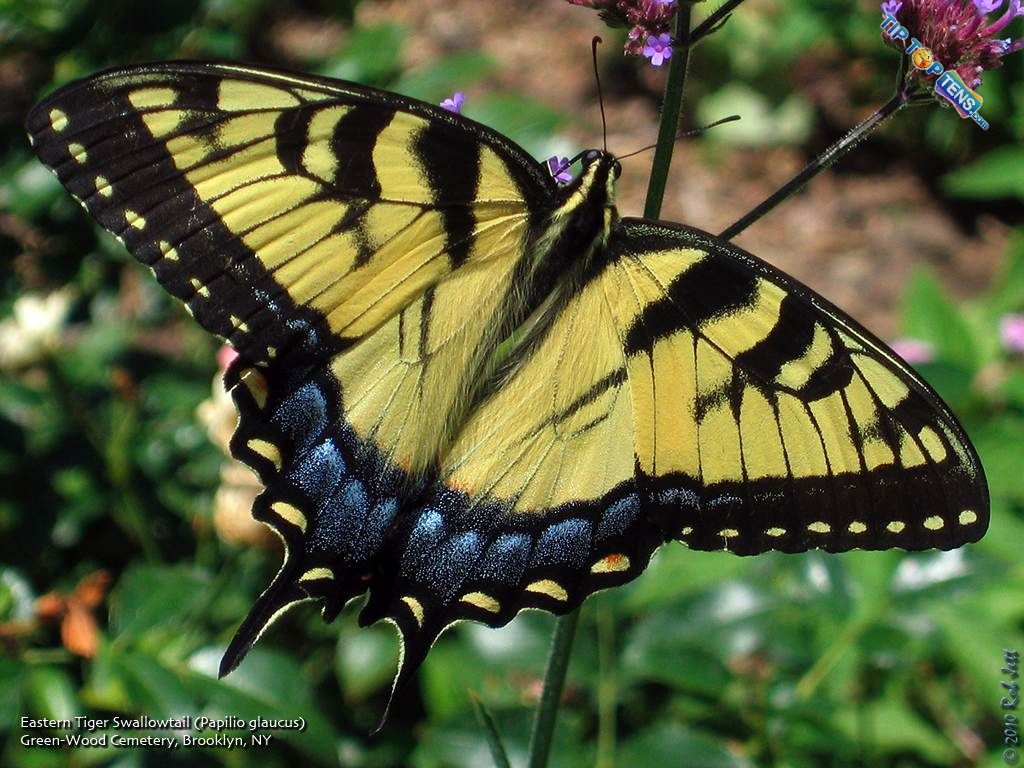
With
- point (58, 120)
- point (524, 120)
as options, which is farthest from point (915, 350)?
point (58, 120)

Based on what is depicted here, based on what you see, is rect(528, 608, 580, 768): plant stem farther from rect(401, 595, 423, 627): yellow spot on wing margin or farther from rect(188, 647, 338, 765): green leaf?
rect(188, 647, 338, 765): green leaf

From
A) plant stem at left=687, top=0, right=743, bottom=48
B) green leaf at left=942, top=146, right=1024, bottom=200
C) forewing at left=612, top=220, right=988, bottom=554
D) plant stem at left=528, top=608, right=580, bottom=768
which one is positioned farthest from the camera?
green leaf at left=942, top=146, right=1024, bottom=200

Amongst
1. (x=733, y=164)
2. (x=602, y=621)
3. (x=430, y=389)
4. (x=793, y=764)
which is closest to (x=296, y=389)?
(x=430, y=389)

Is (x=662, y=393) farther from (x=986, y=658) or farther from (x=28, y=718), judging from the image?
(x=28, y=718)

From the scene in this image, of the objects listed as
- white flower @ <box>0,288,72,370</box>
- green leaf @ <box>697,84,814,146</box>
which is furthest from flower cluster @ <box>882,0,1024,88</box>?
green leaf @ <box>697,84,814,146</box>

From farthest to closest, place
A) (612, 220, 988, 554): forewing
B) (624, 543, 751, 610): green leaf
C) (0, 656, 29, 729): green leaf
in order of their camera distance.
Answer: (624, 543, 751, 610): green leaf → (0, 656, 29, 729): green leaf → (612, 220, 988, 554): forewing

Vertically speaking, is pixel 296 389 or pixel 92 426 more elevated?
pixel 92 426

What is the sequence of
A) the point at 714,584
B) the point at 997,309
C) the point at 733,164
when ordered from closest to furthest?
the point at 714,584, the point at 997,309, the point at 733,164
